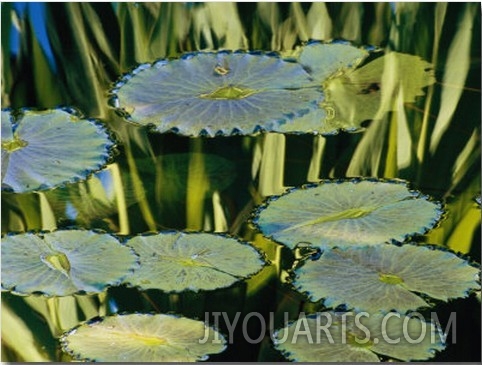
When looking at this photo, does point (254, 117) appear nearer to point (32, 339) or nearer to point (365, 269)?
point (365, 269)

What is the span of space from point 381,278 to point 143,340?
0.37 m

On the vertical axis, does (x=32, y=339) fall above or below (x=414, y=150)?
below

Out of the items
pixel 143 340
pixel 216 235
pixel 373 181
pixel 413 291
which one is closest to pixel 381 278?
pixel 413 291

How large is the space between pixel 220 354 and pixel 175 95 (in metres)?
0.43

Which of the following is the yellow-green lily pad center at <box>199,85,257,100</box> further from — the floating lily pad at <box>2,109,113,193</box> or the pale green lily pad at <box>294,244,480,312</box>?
the pale green lily pad at <box>294,244,480,312</box>

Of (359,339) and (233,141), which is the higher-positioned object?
(233,141)

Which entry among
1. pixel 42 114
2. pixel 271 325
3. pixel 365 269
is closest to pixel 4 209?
pixel 42 114

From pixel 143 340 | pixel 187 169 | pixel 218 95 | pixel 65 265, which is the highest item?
pixel 218 95

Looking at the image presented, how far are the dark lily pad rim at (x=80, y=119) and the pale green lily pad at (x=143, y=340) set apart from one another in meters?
0.22

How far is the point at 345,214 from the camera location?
173 centimetres

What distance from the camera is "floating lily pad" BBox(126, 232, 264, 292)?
171cm

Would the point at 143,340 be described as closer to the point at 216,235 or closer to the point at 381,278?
the point at 216,235

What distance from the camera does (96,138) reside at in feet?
5.93

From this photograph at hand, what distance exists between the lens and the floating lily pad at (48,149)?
5.77 ft
